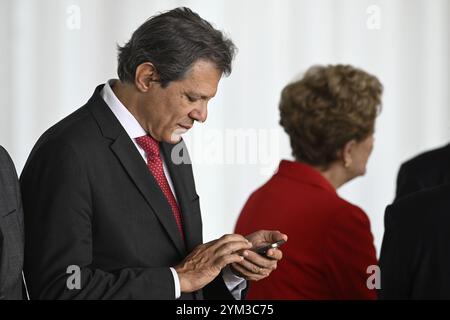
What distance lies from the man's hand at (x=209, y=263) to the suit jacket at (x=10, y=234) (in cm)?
27

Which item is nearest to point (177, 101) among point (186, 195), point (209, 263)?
point (186, 195)

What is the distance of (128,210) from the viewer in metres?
1.38

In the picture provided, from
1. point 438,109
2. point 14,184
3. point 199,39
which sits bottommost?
point 438,109

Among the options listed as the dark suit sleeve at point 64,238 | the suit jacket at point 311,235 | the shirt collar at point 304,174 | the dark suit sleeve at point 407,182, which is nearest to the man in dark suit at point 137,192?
the dark suit sleeve at point 64,238

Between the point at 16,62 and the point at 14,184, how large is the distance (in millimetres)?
2283

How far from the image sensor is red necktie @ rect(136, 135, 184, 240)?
58.4 inches

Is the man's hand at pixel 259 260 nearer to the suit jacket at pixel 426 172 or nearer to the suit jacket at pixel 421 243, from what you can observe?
the suit jacket at pixel 421 243

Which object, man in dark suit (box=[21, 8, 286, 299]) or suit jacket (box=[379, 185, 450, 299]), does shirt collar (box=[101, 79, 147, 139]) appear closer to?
man in dark suit (box=[21, 8, 286, 299])

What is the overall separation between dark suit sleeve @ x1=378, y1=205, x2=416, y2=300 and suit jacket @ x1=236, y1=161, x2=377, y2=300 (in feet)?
0.46

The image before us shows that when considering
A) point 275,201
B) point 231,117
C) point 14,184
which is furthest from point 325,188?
point 231,117

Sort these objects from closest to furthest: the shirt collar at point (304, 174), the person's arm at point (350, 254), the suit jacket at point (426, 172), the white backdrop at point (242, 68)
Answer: the person's arm at point (350, 254), the shirt collar at point (304, 174), the suit jacket at point (426, 172), the white backdrop at point (242, 68)

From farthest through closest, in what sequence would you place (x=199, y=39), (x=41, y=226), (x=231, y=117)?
(x=231, y=117)
(x=199, y=39)
(x=41, y=226)

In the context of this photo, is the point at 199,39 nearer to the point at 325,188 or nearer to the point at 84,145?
the point at 84,145

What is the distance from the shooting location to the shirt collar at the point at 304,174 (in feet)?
5.42
